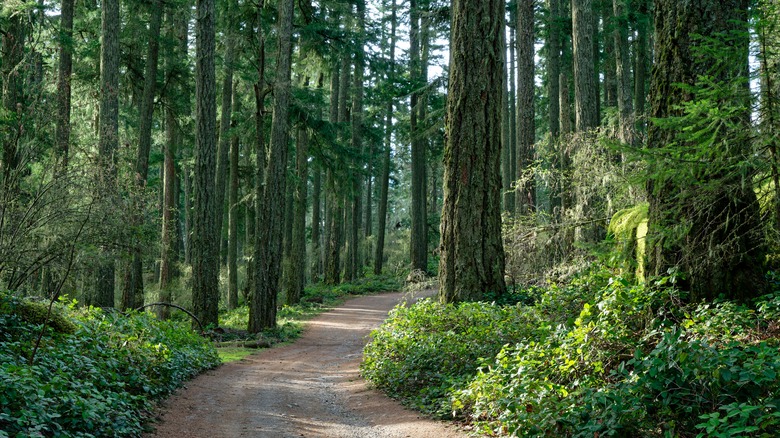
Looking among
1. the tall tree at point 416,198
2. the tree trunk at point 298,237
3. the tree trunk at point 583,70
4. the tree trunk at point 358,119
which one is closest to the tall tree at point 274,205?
the tree trunk at point 358,119

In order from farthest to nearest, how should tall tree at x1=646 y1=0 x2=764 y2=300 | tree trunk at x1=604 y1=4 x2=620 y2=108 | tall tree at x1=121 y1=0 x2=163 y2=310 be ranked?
tree trunk at x1=604 y1=4 x2=620 y2=108
tall tree at x1=121 y1=0 x2=163 y2=310
tall tree at x1=646 y1=0 x2=764 y2=300

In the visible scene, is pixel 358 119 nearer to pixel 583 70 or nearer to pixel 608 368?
pixel 583 70

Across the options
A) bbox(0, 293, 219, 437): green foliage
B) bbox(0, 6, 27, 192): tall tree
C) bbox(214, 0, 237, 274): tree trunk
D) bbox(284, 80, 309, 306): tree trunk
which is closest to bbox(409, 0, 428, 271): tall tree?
bbox(284, 80, 309, 306): tree trunk

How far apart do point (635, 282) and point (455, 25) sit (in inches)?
230

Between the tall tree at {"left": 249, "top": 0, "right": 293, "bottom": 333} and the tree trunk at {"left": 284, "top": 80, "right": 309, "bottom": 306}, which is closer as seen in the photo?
the tall tree at {"left": 249, "top": 0, "right": 293, "bottom": 333}

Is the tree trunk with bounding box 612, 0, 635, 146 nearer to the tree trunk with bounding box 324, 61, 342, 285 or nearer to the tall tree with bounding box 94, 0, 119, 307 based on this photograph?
the tree trunk with bounding box 324, 61, 342, 285

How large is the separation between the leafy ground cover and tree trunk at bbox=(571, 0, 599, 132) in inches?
265

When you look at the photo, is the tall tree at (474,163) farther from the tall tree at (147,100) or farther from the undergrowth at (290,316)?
the tall tree at (147,100)

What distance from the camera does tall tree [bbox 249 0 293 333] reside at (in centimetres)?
1677

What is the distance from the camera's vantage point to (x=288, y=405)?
27.7 ft

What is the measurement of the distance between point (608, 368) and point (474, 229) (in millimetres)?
4706

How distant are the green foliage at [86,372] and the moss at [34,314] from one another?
2cm

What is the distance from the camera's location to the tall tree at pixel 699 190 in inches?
208

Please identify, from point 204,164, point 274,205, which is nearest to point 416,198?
point 274,205
